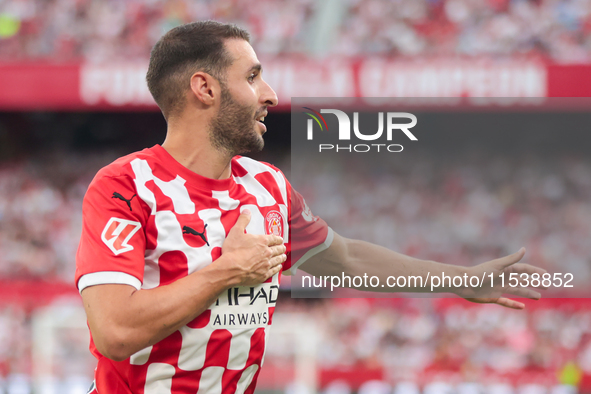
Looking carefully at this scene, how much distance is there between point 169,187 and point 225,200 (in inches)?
7.5

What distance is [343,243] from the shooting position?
2271mm

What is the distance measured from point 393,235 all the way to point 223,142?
24.1 feet

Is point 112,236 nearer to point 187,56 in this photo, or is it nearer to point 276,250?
point 276,250

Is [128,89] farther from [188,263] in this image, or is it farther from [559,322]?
[188,263]

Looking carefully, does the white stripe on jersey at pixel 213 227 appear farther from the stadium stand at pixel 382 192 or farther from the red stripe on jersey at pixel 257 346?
the stadium stand at pixel 382 192

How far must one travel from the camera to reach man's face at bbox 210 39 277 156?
1.93 meters

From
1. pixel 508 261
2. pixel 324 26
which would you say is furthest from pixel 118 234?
pixel 324 26

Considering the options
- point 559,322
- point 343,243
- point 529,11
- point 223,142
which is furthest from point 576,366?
point 223,142

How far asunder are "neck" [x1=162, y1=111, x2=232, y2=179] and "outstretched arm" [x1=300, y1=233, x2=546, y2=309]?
541mm

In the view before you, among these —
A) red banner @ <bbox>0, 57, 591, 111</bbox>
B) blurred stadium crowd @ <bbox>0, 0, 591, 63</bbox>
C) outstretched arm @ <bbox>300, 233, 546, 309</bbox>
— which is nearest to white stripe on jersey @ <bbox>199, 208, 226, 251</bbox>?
outstretched arm @ <bbox>300, 233, 546, 309</bbox>

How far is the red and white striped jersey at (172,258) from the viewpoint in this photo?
171cm

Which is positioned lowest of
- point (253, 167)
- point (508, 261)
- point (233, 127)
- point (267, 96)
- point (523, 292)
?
point (523, 292)

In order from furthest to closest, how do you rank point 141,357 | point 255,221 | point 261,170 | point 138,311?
point 261,170
point 255,221
point 141,357
point 138,311

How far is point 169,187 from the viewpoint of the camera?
6.18 ft
